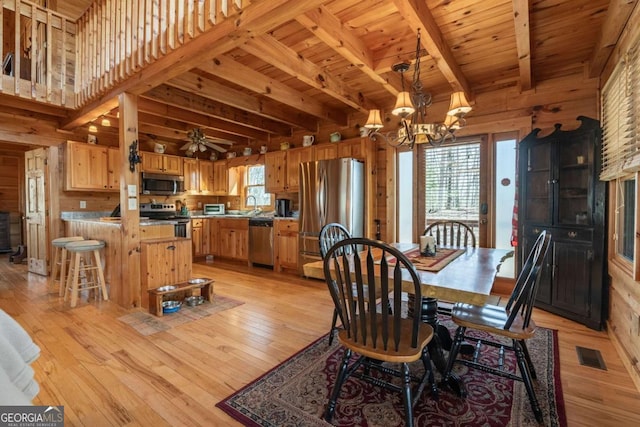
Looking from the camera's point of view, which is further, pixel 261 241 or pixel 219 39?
pixel 261 241

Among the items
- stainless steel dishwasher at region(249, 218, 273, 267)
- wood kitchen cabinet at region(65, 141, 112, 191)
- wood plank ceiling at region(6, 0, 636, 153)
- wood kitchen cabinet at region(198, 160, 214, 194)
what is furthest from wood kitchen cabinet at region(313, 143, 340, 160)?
wood kitchen cabinet at region(65, 141, 112, 191)

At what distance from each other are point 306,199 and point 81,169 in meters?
3.62

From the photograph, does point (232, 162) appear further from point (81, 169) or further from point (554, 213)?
point (554, 213)

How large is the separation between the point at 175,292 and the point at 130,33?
8.60ft

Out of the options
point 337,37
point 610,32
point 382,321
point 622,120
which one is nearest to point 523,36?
point 610,32

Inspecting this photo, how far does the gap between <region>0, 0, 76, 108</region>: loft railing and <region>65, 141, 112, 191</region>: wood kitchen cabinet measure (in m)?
1.15

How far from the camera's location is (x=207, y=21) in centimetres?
217

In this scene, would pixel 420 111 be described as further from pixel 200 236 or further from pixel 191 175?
pixel 191 175

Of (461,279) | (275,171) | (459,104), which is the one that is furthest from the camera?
(275,171)

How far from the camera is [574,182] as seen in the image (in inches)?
114

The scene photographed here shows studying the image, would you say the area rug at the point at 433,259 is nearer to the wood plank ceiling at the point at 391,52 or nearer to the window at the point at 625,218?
the window at the point at 625,218

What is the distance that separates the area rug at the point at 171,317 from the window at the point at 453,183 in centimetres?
276

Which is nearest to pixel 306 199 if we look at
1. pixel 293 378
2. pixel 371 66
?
pixel 371 66

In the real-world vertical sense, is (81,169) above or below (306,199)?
above
